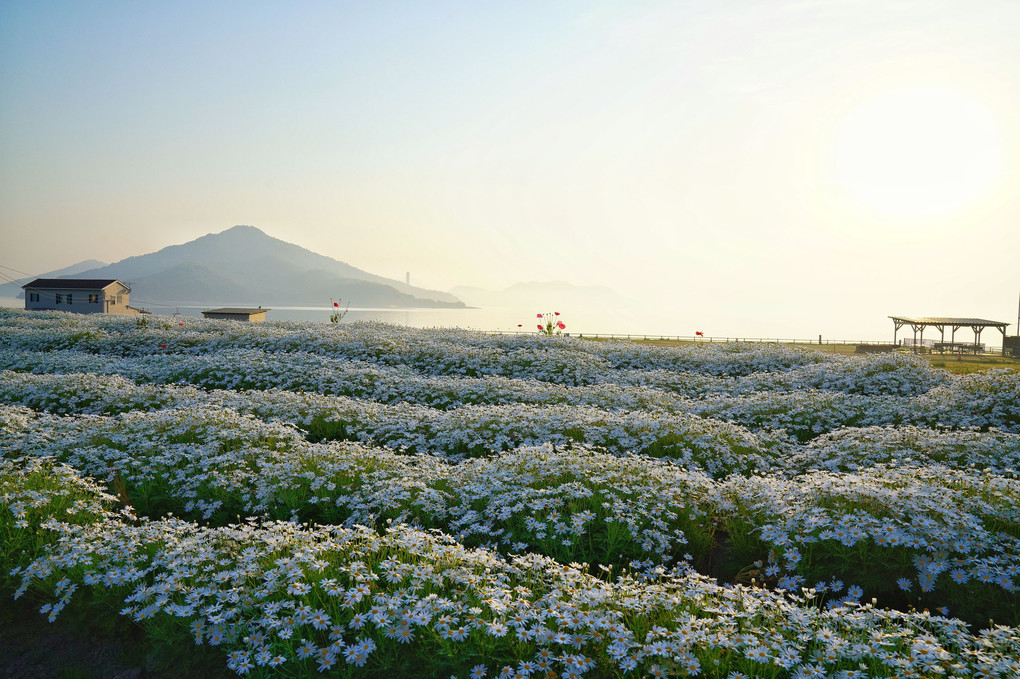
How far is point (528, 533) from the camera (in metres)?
7.69

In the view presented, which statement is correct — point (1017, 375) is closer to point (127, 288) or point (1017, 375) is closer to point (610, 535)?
point (610, 535)

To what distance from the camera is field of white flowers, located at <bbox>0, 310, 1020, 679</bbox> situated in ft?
16.0

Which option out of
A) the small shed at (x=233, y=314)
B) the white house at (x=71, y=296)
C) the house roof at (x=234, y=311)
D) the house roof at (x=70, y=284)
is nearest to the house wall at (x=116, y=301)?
the white house at (x=71, y=296)

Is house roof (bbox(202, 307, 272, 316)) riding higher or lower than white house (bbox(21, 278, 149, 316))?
lower

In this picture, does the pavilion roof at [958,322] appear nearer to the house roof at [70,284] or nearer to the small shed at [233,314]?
the small shed at [233,314]

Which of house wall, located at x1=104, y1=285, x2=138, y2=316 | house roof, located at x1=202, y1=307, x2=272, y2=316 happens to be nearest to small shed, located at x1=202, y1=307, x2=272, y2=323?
house roof, located at x1=202, y1=307, x2=272, y2=316

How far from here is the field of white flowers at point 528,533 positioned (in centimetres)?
487

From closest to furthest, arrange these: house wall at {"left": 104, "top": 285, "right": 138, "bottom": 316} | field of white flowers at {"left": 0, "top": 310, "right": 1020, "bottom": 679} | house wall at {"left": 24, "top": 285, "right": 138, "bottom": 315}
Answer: field of white flowers at {"left": 0, "top": 310, "right": 1020, "bottom": 679} → house wall at {"left": 24, "top": 285, "right": 138, "bottom": 315} → house wall at {"left": 104, "top": 285, "right": 138, "bottom": 316}

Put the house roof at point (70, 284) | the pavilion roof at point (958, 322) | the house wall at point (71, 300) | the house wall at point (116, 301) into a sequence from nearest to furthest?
1. the pavilion roof at point (958, 322)
2. the house wall at point (71, 300)
3. the house roof at point (70, 284)
4. the house wall at point (116, 301)

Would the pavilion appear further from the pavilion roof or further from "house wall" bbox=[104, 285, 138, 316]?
"house wall" bbox=[104, 285, 138, 316]

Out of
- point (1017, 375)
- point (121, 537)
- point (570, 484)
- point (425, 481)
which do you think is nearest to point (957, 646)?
point (570, 484)

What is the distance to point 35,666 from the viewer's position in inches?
225

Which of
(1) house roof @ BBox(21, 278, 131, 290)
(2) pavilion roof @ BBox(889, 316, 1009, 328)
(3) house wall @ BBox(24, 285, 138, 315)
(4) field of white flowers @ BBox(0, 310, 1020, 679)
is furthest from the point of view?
(1) house roof @ BBox(21, 278, 131, 290)

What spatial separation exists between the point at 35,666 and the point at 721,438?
11.5m
